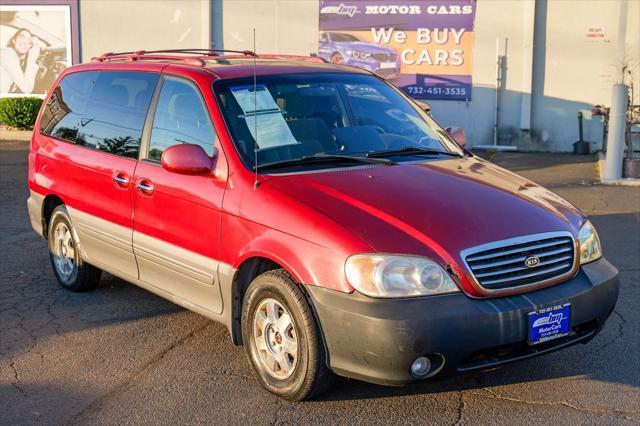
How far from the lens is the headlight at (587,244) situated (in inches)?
181

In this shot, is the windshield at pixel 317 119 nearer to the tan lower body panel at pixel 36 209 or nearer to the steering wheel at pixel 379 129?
the steering wheel at pixel 379 129

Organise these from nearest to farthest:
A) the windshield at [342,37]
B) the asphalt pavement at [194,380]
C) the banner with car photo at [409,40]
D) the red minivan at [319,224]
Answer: the red minivan at [319,224], the asphalt pavement at [194,380], the banner with car photo at [409,40], the windshield at [342,37]

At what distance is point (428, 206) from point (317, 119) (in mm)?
1175

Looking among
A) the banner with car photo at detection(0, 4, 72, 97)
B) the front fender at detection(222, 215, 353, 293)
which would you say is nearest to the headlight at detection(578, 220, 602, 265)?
the front fender at detection(222, 215, 353, 293)

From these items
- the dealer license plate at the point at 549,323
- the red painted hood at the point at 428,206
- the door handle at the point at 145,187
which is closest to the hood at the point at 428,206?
the red painted hood at the point at 428,206

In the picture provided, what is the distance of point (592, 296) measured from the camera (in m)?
4.40

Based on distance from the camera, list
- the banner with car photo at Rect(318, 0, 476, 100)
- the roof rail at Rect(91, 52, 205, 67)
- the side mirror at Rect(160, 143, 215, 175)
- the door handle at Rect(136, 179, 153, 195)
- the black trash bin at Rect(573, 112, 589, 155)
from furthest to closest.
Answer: the banner with car photo at Rect(318, 0, 476, 100) → the black trash bin at Rect(573, 112, 589, 155) → the roof rail at Rect(91, 52, 205, 67) → the door handle at Rect(136, 179, 153, 195) → the side mirror at Rect(160, 143, 215, 175)

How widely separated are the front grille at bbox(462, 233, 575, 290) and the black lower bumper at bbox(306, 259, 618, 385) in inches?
3.8

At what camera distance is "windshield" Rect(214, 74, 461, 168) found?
4922mm

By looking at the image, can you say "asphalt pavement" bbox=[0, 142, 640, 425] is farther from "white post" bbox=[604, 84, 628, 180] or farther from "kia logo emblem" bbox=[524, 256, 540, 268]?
"white post" bbox=[604, 84, 628, 180]

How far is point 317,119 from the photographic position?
5184 mm

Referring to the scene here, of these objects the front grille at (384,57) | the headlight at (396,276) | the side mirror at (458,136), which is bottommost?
the headlight at (396,276)

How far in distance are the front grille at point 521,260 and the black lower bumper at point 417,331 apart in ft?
0.31

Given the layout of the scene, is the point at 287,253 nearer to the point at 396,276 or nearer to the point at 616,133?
the point at 396,276
